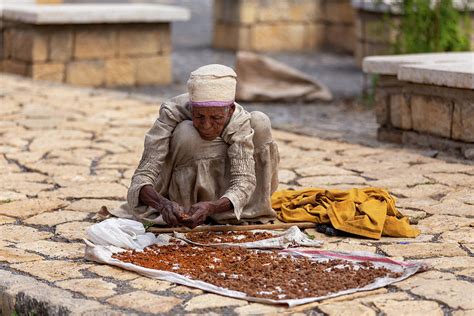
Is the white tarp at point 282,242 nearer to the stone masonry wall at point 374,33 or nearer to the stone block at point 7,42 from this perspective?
the stone masonry wall at point 374,33

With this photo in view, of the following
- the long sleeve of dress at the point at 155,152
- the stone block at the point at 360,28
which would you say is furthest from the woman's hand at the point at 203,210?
the stone block at the point at 360,28

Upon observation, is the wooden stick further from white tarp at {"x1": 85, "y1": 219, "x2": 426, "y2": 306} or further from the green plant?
the green plant

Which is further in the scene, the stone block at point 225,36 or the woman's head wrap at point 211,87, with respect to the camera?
the stone block at point 225,36

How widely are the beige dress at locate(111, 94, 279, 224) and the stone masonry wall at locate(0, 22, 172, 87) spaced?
618 cm

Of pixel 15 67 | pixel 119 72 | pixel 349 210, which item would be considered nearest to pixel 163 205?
pixel 349 210

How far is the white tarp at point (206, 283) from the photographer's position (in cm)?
424

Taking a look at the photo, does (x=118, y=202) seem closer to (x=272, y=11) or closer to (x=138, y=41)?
(x=138, y=41)

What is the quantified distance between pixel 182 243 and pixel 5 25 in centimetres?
737

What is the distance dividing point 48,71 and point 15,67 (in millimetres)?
490

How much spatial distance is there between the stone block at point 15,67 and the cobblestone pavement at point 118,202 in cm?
129

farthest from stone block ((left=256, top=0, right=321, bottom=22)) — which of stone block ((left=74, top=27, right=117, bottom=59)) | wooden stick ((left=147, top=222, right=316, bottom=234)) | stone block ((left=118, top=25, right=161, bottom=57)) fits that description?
wooden stick ((left=147, top=222, right=316, bottom=234))

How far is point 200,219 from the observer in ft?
16.2

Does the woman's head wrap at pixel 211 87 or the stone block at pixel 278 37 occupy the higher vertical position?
the woman's head wrap at pixel 211 87

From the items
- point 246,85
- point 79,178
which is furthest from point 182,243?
point 246,85
